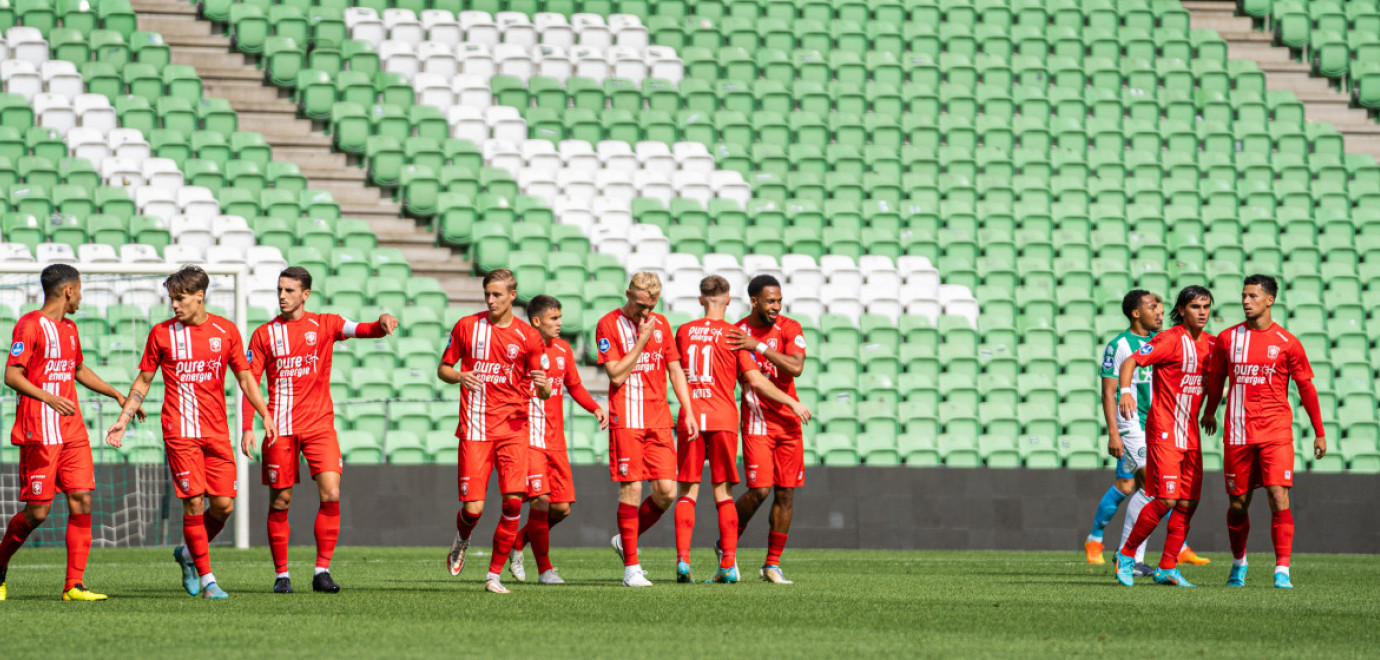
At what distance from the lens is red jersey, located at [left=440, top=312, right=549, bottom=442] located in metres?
9.22

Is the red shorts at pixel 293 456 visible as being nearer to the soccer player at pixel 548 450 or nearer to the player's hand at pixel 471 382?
the player's hand at pixel 471 382

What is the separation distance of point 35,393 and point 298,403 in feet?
4.64

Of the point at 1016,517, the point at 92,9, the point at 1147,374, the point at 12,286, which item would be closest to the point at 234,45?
the point at 92,9

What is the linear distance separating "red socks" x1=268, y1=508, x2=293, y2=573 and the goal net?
5510mm

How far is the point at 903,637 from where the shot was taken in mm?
7008

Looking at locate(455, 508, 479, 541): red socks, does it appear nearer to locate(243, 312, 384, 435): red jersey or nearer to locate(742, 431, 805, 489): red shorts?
locate(243, 312, 384, 435): red jersey

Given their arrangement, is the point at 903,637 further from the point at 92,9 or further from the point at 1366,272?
the point at 92,9

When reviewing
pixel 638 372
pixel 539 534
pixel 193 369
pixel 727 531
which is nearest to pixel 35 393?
pixel 193 369

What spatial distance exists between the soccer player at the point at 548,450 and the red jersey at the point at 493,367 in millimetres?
413

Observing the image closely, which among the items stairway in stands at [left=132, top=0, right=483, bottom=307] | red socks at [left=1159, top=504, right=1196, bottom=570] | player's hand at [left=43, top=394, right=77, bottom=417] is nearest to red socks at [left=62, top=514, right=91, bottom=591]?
player's hand at [left=43, top=394, right=77, bottom=417]

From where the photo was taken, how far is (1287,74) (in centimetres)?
2291

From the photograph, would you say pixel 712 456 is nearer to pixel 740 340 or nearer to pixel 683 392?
pixel 683 392

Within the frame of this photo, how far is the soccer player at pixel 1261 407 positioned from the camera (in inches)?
392

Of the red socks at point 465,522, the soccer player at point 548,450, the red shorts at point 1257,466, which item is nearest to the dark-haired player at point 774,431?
the soccer player at point 548,450
